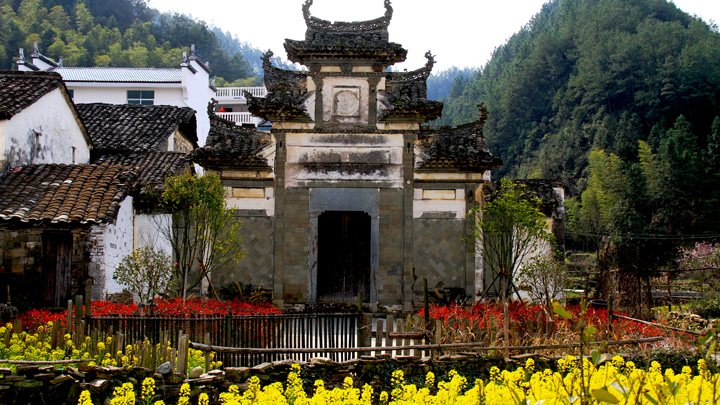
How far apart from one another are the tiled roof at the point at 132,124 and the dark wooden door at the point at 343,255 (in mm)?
9868

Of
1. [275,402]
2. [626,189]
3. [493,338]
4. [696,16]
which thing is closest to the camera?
[275,402]

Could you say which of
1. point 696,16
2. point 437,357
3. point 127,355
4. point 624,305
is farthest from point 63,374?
point 696,16

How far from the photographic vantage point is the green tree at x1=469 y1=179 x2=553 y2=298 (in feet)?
51.2

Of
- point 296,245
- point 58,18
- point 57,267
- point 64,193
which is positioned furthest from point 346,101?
point 58,18

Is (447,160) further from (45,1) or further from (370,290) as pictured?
(45,1)

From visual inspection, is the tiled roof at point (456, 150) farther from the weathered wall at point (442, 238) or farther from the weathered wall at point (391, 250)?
the weathered wall at point (391, 250)

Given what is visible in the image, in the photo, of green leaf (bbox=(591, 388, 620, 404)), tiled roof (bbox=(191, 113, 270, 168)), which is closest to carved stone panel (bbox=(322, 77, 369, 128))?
tiled roof (bbox=(191, 113, 270, 168))

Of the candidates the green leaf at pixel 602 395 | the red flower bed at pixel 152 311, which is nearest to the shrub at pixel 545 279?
the red flower bed at pixel 152 311

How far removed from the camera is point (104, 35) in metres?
63.0

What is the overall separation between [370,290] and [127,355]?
857 cm

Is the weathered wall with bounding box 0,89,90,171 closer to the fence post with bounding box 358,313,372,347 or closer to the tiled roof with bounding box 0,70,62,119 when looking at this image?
the tiled roof with bounding box 0,70,62,119

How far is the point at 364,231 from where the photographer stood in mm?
18609

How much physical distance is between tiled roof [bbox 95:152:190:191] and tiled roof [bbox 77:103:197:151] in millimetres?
510

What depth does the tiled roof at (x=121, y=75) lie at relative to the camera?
4006 centimetres
